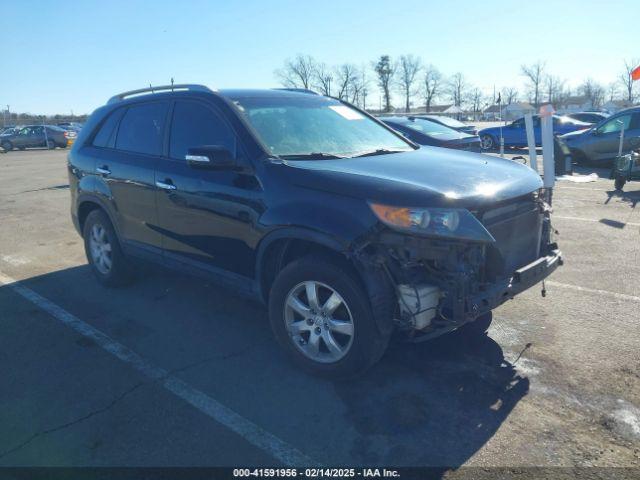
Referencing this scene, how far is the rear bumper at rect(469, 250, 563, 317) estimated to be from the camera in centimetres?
312

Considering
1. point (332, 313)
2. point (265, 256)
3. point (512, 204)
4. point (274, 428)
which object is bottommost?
point (274, 428)

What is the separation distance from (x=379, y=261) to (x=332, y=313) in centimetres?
53

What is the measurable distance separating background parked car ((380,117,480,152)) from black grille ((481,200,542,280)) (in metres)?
7.69

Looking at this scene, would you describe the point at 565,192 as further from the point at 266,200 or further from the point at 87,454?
the point at 87,454

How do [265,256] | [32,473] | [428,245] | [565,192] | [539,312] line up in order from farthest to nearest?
[565,192] → [539,312] → [265,256] → [428,245] → [32,473]

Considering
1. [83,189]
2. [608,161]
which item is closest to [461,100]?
[608,161]

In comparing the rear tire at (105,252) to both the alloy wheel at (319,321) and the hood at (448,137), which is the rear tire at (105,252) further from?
the hood at (448,137)

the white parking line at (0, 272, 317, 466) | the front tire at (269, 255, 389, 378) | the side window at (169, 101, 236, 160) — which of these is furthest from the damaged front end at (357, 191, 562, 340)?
the side window at (169, 101, 236, 160)

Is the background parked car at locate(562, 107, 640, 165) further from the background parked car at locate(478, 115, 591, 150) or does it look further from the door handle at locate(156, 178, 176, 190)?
the door handle at locate(156, 178, 176, 190)

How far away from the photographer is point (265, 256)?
3.74m

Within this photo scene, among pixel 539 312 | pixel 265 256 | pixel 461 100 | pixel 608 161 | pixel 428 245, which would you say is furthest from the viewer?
pixel 461 100

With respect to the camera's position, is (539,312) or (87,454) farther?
(539,312)

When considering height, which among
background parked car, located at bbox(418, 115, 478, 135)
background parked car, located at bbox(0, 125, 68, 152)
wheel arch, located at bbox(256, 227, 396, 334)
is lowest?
wheel arch, located at bbox(256, 227, 396, 334)

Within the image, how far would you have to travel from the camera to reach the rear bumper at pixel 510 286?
3.12 metres
